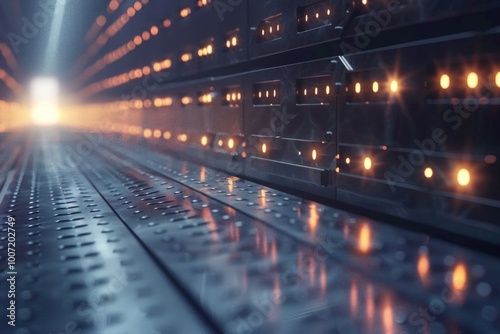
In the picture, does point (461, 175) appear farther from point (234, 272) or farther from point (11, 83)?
point (11, 83)

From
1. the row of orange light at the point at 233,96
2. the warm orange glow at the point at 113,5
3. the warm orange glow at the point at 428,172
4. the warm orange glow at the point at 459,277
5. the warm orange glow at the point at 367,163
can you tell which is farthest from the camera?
the warm orange glow at the point at 113,5

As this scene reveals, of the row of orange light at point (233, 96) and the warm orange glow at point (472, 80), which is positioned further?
the row of orange light at point (233, 96)

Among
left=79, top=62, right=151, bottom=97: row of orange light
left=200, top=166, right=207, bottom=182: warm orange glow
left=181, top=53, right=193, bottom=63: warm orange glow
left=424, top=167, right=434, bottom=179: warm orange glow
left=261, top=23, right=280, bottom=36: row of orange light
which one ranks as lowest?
left=200, top=166, right=207, bottom=182: warm orange glow

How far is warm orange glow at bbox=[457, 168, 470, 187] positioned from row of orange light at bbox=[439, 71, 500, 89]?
321mm

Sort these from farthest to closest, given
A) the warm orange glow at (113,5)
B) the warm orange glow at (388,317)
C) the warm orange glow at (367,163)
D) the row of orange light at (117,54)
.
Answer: the warm orange glow at (113,5) → the row of orange light at (117,54) → the warm orange glow at (367,163) → the warm orange glow at (388,317)

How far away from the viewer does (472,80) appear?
60.5 inches

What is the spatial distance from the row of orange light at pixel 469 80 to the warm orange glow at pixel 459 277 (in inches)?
26.3

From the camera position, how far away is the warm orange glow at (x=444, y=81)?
163 centimetres

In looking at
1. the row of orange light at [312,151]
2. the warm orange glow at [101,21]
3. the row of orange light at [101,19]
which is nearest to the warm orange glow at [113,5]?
the row of orange light at [101,19]

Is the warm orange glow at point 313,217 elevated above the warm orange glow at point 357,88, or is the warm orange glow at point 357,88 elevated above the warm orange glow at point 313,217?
the warm orange glow at point 357,88

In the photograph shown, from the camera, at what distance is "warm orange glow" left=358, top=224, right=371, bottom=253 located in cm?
150

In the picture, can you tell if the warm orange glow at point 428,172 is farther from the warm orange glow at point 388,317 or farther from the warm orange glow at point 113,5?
the warm orange glow at point 113,5

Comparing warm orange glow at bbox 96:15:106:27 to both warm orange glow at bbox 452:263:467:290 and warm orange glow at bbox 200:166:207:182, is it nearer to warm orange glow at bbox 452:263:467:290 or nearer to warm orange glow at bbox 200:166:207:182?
warm orange glow at bbox 200:166:207:182

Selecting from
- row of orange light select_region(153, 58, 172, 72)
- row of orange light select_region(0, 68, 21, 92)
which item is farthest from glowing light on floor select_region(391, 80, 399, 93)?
row of orange light select_region(0, 68, 21, 92)
